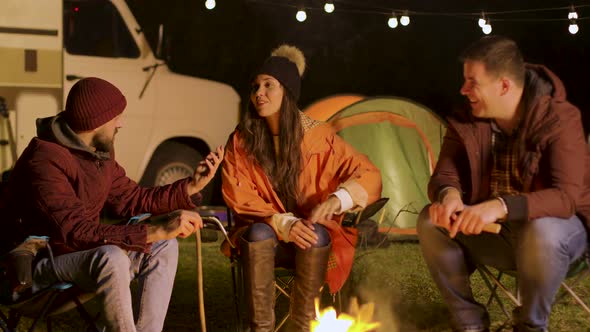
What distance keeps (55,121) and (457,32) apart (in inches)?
331

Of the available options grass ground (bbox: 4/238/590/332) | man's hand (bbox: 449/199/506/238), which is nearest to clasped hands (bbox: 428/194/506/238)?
man's hand (bbox: 449/199/506/238)

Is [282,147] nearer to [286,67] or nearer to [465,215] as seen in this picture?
[286,67]

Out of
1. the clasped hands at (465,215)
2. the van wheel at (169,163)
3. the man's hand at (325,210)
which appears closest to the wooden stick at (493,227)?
the clasped hands at (465,215)

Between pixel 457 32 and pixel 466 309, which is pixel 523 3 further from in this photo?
pixel 466 309

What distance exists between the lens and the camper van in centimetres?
610

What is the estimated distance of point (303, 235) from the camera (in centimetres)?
294

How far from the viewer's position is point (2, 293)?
2.68 meters

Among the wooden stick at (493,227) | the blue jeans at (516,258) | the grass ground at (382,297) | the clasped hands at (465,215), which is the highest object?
the clasped hands at (465,215)

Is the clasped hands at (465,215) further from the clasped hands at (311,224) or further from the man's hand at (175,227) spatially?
the man's hand at (175,227)

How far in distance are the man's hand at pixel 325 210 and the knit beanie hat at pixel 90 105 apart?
0.83m

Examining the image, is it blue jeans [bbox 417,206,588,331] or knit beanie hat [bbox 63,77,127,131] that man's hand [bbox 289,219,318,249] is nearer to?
blue jeans [bbox 417,206,588,331]

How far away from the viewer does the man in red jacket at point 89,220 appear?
2609mm

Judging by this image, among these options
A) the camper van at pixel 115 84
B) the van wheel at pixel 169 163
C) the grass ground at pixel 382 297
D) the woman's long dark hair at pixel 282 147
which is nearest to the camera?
the woman's long dark hair at pixel 282 147

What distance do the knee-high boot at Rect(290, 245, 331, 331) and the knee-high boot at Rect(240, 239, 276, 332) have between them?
0.31 ft
